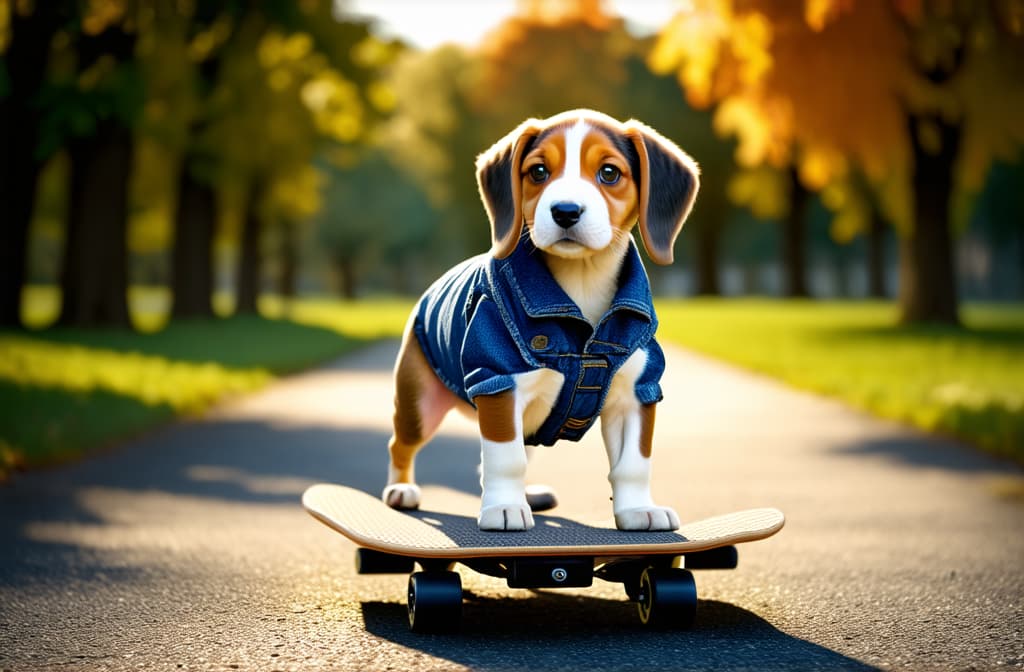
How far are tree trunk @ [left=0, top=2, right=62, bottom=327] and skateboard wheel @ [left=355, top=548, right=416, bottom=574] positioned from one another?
50.7 feet

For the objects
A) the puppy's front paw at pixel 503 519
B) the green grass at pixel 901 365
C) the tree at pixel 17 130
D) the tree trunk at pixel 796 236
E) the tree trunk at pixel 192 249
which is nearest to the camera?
the puppy's front paw at pixel 503 519

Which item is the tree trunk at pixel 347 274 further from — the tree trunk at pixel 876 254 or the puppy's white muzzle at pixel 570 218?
the puppy's white muzzle at pixel 570 218

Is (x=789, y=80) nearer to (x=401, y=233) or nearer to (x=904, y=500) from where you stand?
(x=904, y=500)

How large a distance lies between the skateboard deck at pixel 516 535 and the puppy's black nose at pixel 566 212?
102 cm

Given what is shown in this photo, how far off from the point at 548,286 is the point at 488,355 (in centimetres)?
31

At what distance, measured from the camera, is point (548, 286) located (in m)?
4.25

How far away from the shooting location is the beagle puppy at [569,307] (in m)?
4.16

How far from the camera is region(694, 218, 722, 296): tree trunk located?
52000 mm

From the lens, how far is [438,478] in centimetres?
815

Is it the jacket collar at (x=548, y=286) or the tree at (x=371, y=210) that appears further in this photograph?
the tree at (x=371, y=210)

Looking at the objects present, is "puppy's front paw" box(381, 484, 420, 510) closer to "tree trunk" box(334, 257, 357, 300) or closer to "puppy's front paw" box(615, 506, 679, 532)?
"puppy's front paw" box(615, 506, 679, 532)

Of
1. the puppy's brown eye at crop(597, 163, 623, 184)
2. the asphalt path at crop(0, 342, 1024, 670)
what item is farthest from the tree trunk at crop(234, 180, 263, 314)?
the puppy's brown eye at crop(597, 163, 623, 184)

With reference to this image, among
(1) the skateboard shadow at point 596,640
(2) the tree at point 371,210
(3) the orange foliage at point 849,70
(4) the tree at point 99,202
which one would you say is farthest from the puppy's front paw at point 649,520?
(2) the tree at point 371,210

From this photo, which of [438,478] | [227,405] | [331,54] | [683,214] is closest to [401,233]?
[331,54]
